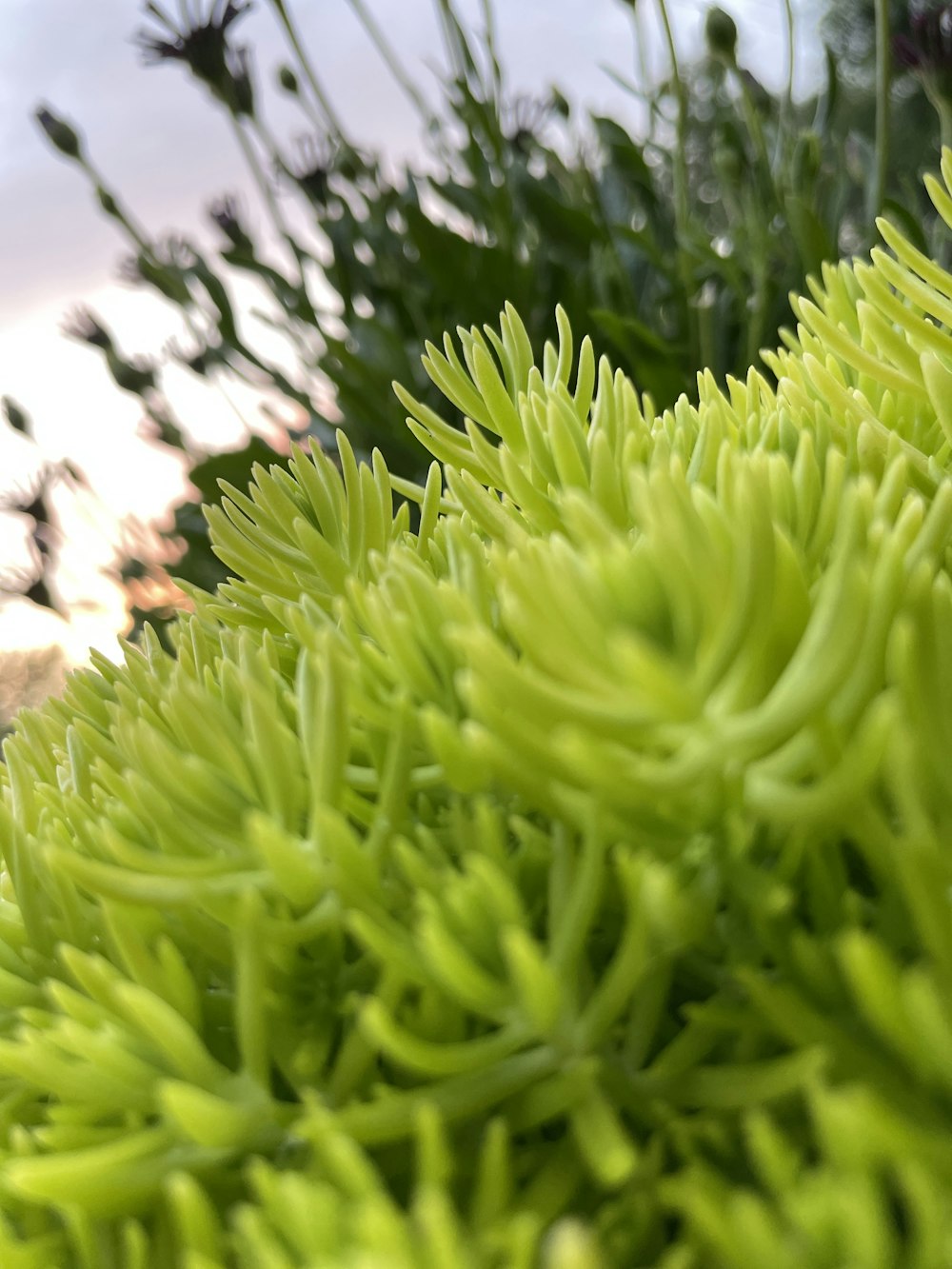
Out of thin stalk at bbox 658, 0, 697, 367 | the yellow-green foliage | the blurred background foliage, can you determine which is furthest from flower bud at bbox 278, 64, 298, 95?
the yellow-green foliage

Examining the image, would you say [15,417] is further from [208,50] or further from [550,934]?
[550,934]

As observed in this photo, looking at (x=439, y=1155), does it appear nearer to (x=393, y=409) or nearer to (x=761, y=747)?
(x=761, y=747)

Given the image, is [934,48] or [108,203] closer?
[934,48]

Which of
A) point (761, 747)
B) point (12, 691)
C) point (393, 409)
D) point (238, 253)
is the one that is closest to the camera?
point (761, 747)

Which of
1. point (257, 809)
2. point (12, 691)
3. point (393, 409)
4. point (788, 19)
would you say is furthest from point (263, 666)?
point (12, 691)

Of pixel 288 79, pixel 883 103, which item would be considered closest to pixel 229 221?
pixel 288 79

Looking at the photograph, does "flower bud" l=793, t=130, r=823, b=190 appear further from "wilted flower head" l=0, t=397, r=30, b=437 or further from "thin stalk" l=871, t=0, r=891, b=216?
"wilted flower head" l=0, t=397, r=30, b=437
